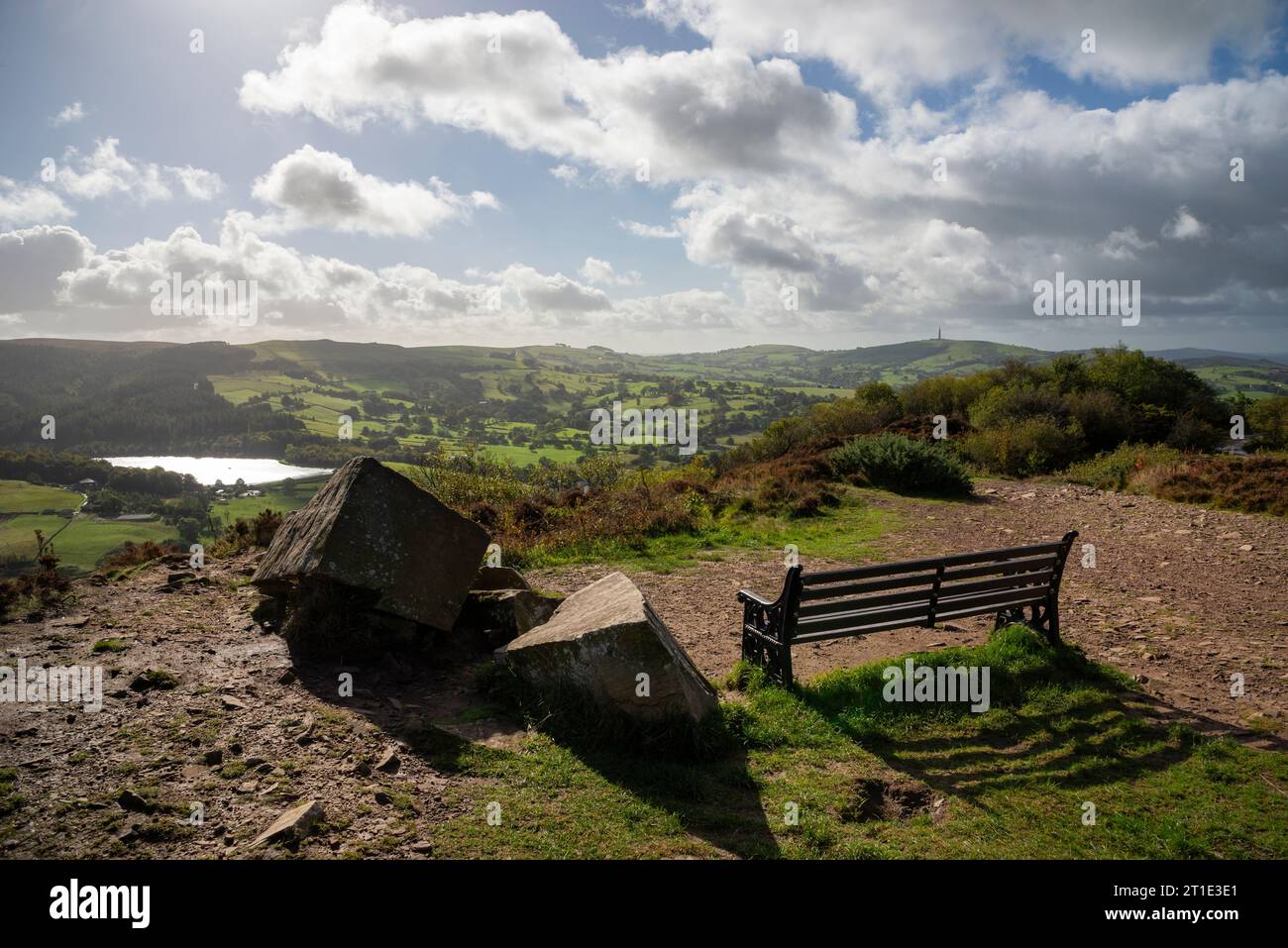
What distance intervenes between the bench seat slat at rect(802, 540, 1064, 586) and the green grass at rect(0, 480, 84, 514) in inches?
1527

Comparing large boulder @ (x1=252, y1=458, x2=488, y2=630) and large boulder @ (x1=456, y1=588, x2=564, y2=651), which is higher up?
large boulder @ (x1=252, y1=458, x2=488, y2=630)

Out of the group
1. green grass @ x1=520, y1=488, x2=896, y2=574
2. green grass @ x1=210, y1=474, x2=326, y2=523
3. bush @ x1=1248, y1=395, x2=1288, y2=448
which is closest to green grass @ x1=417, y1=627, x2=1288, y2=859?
green grass @ x1=520, y1=488, x2=896, y2=574

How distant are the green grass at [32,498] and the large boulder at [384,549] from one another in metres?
34.2

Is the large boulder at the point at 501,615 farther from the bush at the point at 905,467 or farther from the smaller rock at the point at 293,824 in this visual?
the bush at the point at 905,467

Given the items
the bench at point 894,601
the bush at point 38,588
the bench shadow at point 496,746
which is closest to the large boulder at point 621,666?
the bench shadow at point 496,746

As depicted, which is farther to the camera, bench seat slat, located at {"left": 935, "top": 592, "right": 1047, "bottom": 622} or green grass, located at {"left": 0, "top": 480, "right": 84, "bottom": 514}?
green grass, located at {"left": 0, "top": 480, "right": 84, "bottom": 514}

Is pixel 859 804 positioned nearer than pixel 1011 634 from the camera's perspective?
Yes

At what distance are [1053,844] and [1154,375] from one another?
3334 cm

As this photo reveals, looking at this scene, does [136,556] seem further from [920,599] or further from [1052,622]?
[1052,622]

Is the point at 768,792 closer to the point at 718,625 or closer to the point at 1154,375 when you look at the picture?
the point at 718,625

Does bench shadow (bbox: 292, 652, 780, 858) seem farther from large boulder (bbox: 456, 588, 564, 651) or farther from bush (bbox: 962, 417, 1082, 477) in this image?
bush (bbox: 962, 417, 1082, 477)

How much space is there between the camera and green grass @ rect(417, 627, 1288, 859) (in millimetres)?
3879
